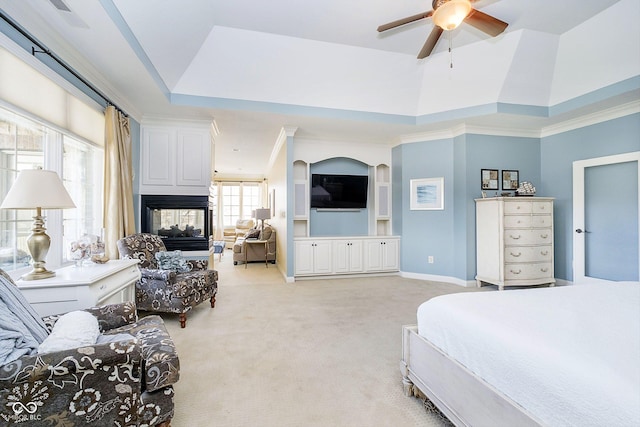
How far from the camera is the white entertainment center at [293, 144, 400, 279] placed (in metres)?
4.90

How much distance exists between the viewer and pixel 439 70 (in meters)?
3.86

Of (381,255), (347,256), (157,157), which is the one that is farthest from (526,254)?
(157,157)

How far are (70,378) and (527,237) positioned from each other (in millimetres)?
4961

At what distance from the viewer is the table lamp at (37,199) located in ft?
5.56

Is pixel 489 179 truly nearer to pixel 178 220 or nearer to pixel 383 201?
pixel 383 201

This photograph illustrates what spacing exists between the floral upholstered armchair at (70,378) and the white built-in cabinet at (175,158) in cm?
296

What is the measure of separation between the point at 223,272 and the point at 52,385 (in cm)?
464

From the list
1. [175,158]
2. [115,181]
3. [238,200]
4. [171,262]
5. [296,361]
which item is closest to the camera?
[296,361]

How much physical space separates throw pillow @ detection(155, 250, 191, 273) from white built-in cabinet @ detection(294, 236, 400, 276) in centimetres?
196

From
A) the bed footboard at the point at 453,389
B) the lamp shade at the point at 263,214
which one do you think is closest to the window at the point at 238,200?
the lamp shade at the point at 263,214

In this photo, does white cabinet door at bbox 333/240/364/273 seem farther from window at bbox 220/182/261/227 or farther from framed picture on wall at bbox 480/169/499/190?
window at bbox 220/182/261/227

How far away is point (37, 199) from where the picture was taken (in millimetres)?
1723

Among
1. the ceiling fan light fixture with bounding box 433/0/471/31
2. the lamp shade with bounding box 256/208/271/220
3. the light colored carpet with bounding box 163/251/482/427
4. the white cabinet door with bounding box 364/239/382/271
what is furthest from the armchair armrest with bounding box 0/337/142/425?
the lamp shade with bounding box 256/208/271/220

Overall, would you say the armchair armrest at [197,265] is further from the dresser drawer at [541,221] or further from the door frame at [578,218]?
the door frame at [578,218]
